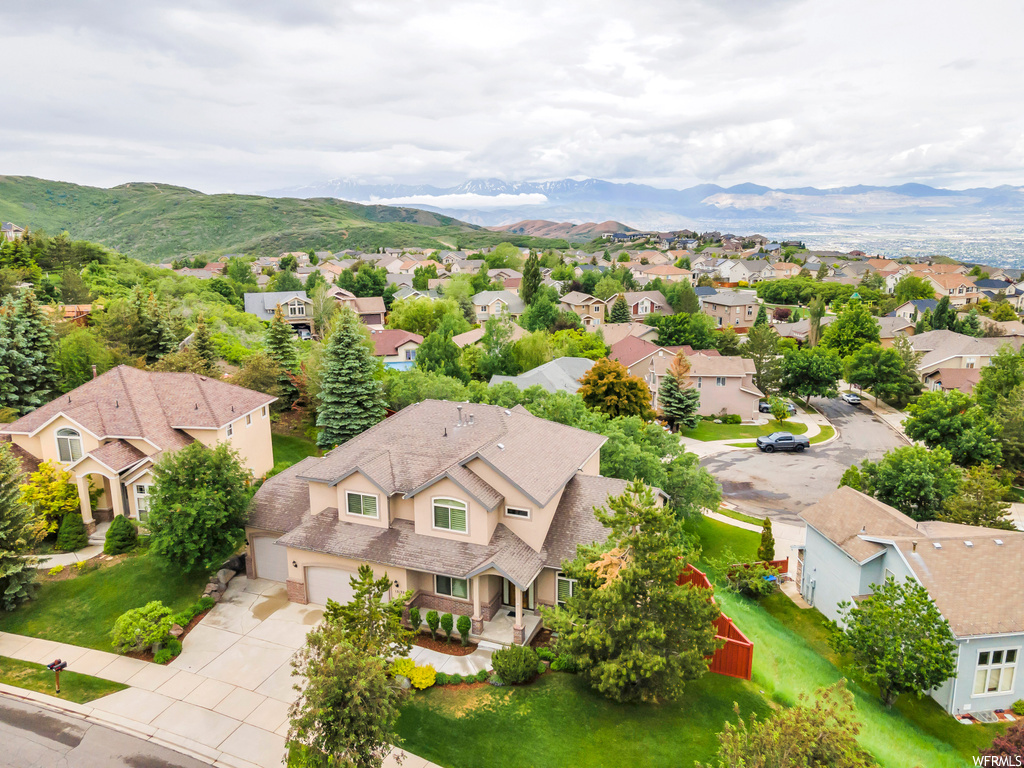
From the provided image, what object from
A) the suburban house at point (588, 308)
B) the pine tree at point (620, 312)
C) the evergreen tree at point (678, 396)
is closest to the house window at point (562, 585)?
the evergreen tree at point (678, 396)

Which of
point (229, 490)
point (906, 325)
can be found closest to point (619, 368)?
point (229, 490)

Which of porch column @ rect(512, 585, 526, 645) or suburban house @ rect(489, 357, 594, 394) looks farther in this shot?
suburban house @ rect(489, 357, 594, 394)

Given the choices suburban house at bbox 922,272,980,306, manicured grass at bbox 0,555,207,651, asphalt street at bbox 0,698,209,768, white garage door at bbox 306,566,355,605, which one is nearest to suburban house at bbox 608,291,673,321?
suburban house at bbox 922,272,980,306

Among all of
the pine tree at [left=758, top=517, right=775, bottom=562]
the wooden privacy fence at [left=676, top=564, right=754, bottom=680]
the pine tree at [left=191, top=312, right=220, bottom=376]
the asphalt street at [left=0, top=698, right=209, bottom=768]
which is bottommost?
the pine tree at [left=758, top=517, right=775, bottom=562]

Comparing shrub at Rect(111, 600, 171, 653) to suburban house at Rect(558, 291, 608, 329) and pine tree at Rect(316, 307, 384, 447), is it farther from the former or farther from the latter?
suburban house at Rect(558, 291, 608, 329)

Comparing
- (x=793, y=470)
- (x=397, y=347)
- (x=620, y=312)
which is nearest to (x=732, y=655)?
(x=793, y=470)

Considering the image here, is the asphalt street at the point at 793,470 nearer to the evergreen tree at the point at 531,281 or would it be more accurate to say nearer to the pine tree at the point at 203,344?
the pine tree at the point at 203,344

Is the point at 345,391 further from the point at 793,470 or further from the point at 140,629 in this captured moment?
the point at 793,470
